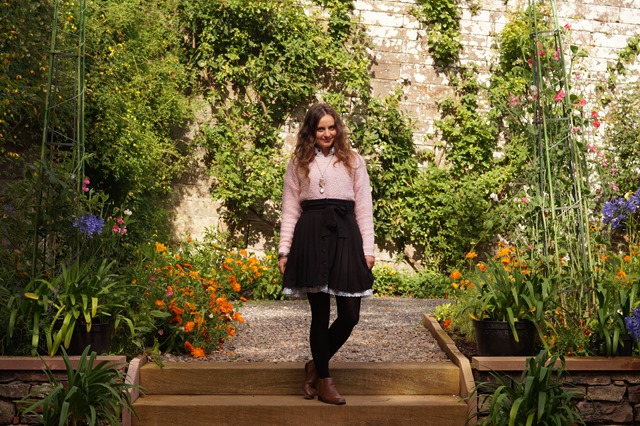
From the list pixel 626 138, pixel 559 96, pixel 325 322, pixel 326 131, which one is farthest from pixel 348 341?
pixel 626 138

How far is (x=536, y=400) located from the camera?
4309 mm

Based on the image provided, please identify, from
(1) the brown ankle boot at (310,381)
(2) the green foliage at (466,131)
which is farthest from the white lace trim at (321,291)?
(2) the green foliage at (466,131)

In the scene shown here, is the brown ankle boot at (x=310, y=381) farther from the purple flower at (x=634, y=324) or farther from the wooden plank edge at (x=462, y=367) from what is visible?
the purple flower at (x=634, y=324)

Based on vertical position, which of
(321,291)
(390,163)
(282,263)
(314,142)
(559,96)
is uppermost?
(559,96)

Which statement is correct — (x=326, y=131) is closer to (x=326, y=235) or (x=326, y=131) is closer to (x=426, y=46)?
(x=326, y=235)

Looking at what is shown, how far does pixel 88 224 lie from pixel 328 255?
1535mm

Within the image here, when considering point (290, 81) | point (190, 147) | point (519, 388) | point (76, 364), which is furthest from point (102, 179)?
point (519, 388)

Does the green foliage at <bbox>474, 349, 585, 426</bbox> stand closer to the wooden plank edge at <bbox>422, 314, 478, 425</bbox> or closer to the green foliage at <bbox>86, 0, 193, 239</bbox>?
the wooden plank edge at <bbox>422, 314, 478, 425</bbox>

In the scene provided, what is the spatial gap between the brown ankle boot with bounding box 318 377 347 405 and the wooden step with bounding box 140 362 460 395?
36 centimetres

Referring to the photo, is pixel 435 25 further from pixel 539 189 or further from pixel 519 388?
pixel 519 388

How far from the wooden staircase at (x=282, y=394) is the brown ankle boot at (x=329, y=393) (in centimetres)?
3

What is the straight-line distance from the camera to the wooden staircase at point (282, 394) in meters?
4.50

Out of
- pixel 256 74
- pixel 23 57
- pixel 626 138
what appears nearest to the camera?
pixel 23 57

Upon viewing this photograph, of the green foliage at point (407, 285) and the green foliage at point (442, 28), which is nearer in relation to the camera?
the green foliage at point (407, 285)
